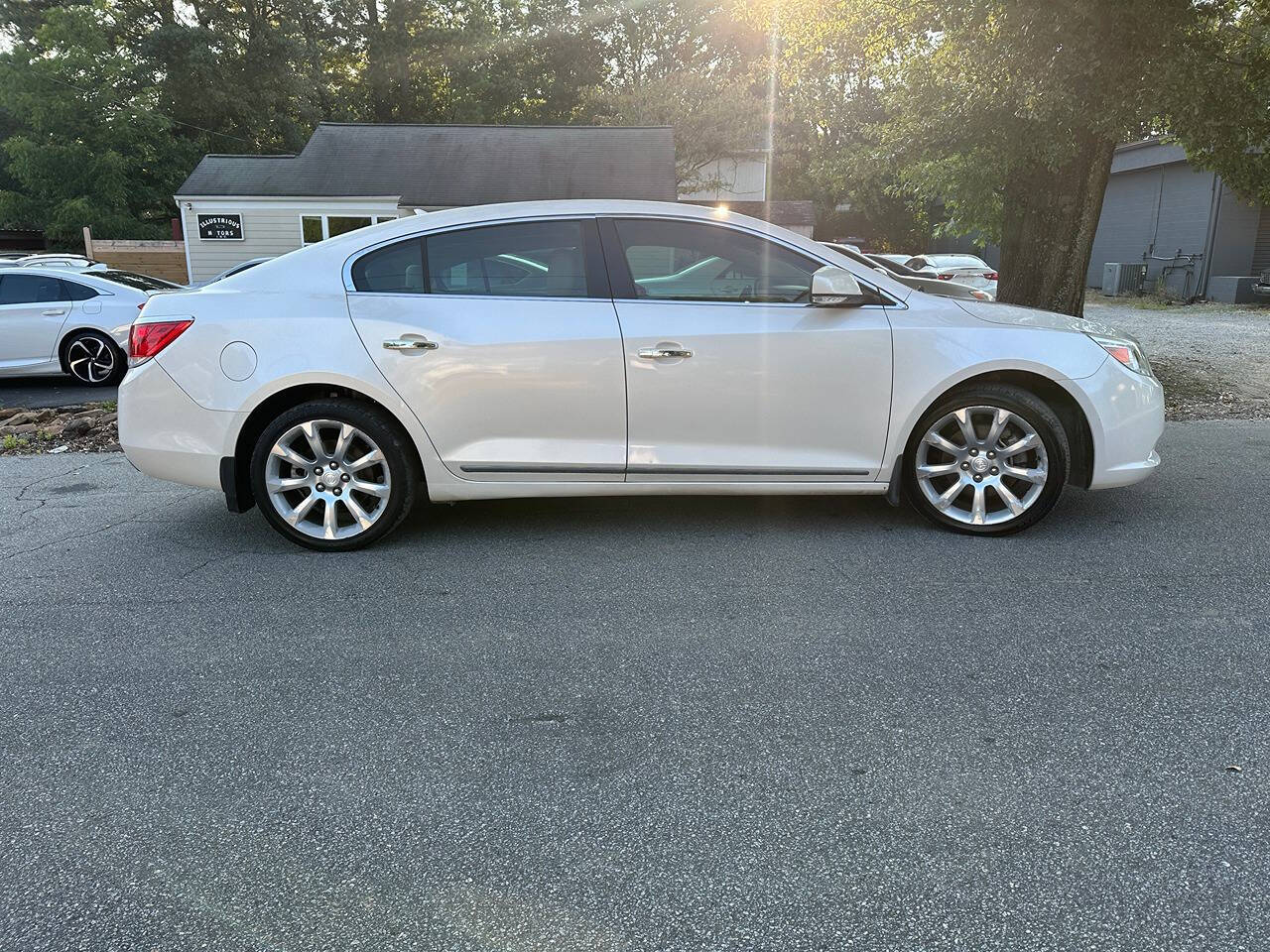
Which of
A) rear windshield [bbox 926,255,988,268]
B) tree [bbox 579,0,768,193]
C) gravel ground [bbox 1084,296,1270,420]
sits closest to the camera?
gravel ground [bbox 1084,296,1270,420]

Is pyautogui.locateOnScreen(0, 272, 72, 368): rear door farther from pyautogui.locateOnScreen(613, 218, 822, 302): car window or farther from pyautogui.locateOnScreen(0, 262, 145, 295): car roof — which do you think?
pyautogui.locateOnScreen(613, 218, 822, 302): car window

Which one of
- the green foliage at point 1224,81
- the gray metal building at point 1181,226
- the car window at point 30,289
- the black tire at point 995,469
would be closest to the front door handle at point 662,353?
the black tire at point 995,469

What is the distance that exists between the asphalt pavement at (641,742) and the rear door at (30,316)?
7111 mm

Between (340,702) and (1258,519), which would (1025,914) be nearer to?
(340,702)

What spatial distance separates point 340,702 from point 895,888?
187 cm

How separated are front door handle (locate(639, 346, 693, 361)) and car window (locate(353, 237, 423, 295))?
1.16 m

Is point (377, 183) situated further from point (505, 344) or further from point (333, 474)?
point (505, 344)

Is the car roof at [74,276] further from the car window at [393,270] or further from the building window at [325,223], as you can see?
the building window at [325,223]

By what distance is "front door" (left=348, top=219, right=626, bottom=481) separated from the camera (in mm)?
4520

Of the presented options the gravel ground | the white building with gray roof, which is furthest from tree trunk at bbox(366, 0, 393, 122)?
the gravel ground

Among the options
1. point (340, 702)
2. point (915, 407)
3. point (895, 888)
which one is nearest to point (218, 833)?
point (340, 702)

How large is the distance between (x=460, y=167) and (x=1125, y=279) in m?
18.6

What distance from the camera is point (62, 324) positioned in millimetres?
10742

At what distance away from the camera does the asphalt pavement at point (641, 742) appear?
215 cm
